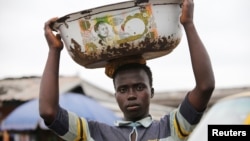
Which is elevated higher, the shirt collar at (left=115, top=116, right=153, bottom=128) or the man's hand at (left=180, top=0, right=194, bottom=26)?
the man's hand at (left=180, top=0, right=194, bottom=26)

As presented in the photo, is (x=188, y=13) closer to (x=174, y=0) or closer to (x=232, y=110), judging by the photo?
(x=174, y=0)

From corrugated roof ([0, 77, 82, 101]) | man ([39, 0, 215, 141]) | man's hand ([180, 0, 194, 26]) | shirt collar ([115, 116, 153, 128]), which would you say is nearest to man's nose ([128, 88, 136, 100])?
man ([39, 0, 215, 141])

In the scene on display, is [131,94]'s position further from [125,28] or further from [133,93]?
[125,28]

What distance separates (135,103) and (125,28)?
0.34 m

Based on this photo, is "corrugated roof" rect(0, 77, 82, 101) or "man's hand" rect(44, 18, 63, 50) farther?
"corrugated roof" rect(0, 77, 82, 101)

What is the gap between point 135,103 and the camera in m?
2.41

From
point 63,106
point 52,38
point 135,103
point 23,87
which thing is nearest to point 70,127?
point 135,103

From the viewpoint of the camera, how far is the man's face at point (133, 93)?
95.0 inches

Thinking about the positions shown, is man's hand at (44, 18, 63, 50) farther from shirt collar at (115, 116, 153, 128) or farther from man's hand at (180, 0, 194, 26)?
man's hand at (180, 0, 194, 26)

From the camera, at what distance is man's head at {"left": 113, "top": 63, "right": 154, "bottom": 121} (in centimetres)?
241

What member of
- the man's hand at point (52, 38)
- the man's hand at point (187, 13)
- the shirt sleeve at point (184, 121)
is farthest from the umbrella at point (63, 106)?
the man's hand at point (187, 13)

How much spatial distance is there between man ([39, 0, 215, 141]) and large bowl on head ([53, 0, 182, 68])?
88 millimetres

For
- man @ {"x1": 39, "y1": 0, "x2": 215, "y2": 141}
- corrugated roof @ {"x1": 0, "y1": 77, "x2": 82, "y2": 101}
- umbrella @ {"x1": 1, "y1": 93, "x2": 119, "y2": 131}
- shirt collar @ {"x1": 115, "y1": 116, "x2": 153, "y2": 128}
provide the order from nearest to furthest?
man @ {"x1": 39, "y1": 0, "x2": 215, "y2": 141}
shirt collar @ {"x1": 115, "y1": 116, "x2": 153, "y2": 128}
umbrella @ {"x1": 1, "y1": 93, "x2": 119, "y2": 131}
corrugated roof @ {"x1": 0, "y1": 77, "x2": 82, "y2": 101}

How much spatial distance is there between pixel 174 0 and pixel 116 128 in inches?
25.7
